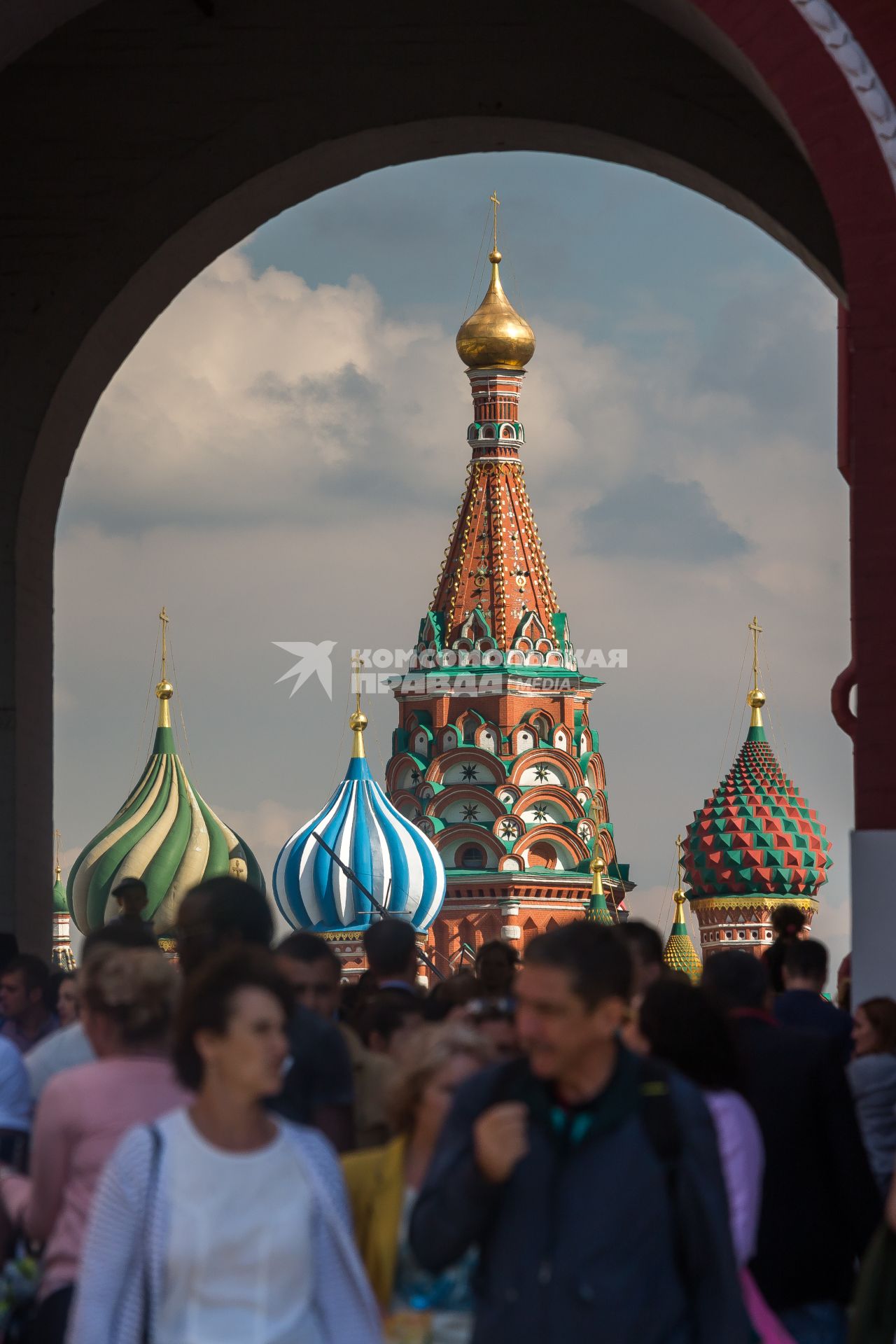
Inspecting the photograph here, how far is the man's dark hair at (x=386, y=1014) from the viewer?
7.38 m

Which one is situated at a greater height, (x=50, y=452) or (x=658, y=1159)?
(x=50, y=452)

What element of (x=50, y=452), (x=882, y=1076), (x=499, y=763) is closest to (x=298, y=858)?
(x=499, y=763)

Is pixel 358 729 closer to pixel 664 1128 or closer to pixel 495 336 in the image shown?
pixel 495 336

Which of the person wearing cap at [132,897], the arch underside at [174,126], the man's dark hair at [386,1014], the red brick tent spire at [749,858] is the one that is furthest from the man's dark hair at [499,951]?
the red brick tent spire at [749,858]

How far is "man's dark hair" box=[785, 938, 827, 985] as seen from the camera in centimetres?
847

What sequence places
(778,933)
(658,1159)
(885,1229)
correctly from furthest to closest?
1. (778,933)
2. (885,1229)
3. (658,1159)

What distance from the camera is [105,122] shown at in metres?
14.8

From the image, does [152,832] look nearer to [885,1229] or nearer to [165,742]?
[165,742]

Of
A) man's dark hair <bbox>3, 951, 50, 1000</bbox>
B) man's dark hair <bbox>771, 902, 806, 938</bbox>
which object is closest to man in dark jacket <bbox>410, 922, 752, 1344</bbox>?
man's dark hair <bbox>3, 951, 50, 1000</bbox>

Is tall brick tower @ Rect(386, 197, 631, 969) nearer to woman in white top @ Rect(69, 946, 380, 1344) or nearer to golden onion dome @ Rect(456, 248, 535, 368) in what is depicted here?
golden onion dome @ Rect(456, 248, 535, 368)

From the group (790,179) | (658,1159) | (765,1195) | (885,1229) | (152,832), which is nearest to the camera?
(658,1159)

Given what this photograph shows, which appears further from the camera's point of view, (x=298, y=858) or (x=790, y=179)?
(x=298, y=858)

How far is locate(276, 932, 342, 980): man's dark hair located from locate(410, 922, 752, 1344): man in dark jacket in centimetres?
218

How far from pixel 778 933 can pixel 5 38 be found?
231 inches
